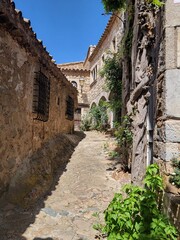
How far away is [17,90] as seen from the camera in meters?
3.88

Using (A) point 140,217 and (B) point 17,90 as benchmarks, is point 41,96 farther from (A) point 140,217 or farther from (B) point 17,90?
(A) point 140,217

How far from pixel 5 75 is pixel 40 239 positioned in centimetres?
242

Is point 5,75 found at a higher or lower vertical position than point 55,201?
higher

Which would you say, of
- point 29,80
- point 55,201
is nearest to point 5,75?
point 29,80

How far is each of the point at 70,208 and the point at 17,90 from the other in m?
2.23

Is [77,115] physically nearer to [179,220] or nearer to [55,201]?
[55,201]

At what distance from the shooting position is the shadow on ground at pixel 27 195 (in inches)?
115

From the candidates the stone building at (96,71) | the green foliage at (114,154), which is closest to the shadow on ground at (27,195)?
the green foliage at (114,154)

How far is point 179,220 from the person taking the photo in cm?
208

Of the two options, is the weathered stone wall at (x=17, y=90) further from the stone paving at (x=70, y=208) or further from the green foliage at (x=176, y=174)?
the green foliage at (x=176, y=174)

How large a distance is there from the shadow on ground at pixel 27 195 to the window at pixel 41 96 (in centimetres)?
81

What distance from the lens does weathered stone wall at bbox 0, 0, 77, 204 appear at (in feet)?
11.2

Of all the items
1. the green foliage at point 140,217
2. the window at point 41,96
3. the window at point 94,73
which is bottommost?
the green foliage at point 140,217

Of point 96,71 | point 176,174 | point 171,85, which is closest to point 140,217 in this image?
point 176,174
